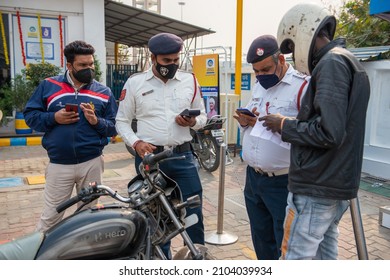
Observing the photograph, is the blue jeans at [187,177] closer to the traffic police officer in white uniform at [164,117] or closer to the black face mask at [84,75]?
the traffic police officer in white uniform at [164,117]

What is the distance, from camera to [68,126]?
294cm

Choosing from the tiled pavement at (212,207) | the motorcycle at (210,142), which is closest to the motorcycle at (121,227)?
the tiled pavement at (212,207)

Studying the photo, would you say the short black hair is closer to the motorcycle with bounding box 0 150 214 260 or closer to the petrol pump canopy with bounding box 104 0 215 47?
the motorcycle with bounding box 0 150 214 260

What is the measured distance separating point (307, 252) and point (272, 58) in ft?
3.91

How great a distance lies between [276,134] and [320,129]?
2.23 ft

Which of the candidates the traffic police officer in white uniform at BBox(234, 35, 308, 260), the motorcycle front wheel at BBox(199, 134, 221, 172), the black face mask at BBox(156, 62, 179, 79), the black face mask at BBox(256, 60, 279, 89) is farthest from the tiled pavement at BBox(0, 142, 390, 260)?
the black face mask at BBox(256, 60, 279, 89)

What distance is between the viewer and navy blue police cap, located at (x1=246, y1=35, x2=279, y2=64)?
7.86 feet

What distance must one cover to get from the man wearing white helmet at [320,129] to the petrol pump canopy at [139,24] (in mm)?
9083

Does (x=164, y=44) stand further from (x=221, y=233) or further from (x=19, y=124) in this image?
(x=19, y=124)

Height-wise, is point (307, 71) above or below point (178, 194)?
above

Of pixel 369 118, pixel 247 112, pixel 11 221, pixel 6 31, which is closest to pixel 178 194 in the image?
pixel 247 112

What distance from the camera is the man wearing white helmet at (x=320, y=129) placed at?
168cm

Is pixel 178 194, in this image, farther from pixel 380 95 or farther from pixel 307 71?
pixel 380 95
